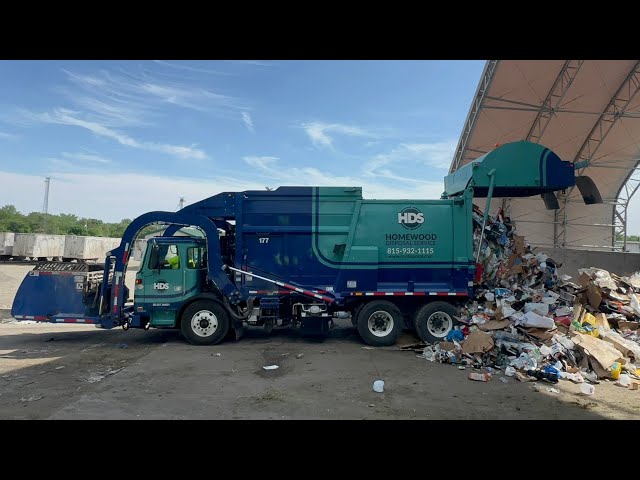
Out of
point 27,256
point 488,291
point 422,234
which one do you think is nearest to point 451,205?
point 422,234

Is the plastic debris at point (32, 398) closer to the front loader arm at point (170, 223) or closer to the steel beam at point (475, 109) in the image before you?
the front loader arm at point (170, 223)

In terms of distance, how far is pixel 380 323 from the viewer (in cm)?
803

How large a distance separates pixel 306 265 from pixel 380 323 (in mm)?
1913

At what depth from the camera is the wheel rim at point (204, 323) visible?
310 inches

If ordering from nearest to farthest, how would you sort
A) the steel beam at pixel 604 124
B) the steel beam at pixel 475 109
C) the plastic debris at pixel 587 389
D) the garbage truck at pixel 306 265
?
the plastic debris at pixel 587 389, the garbage truck at pixel 306 265, the steel beam at pixel 475 109, the steel beam at pixel 604 124

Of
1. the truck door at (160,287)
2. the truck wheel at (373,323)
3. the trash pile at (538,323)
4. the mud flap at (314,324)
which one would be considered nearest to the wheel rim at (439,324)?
the trash pile at (538,323)

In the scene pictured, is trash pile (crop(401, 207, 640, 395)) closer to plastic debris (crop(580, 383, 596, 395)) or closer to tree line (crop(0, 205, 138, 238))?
plastic debris (crop(580, 383, 596, 395))

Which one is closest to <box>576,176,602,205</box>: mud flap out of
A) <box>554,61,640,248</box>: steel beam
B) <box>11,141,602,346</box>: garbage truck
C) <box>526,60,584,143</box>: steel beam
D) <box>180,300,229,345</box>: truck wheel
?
<box>11,141,602,346</box>: garbage truck

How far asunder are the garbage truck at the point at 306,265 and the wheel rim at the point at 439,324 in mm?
21

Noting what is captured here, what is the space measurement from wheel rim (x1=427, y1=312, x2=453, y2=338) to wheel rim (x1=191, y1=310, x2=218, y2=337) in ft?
14.2

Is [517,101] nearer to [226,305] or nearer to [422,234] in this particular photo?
[422,234]

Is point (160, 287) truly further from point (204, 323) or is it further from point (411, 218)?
point (411, 218)

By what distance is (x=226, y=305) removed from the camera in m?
7.93
